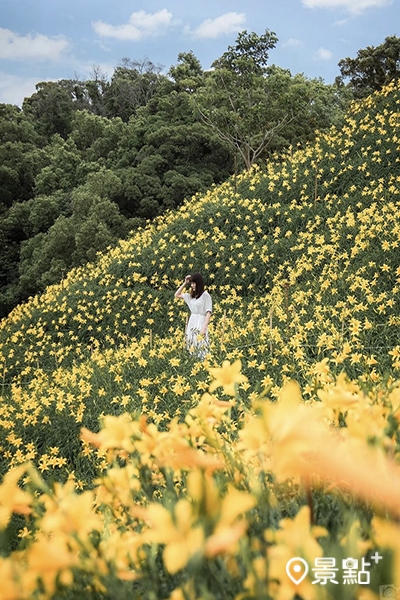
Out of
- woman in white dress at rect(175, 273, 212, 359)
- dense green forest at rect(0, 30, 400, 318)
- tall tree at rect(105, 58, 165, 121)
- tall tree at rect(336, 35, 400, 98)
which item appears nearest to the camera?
woman in white dress at rect(175, 273, 212, 359)

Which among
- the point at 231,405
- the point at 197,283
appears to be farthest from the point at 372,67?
the point at 231,405

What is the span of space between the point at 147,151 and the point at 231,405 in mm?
17267

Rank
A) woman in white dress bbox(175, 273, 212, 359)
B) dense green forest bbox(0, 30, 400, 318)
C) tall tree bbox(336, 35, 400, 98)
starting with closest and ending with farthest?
1. woman in white dress bbox(175, 273, 212, 359)
2. dense green forest bbox(0, 30, 400, 318)
3. tall tree bbox(336, 35, 400, 98)

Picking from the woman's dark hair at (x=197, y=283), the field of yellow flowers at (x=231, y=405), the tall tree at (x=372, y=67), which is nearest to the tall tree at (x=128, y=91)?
the tall tree at (x=372, y=67)

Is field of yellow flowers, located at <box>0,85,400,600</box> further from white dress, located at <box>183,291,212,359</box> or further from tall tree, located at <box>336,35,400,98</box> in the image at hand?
tall tree, located at <box>336,35,400,98</box>

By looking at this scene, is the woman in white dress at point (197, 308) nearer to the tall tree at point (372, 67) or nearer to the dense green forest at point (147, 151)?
the dense green forest at point (147, 151)

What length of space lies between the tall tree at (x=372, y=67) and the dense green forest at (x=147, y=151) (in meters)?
0.05

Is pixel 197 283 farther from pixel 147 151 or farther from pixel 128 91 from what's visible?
pixel 128 91

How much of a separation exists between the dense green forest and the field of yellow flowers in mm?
3067

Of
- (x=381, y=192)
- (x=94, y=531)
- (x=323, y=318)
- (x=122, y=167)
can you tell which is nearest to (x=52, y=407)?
(x=323, y=318)

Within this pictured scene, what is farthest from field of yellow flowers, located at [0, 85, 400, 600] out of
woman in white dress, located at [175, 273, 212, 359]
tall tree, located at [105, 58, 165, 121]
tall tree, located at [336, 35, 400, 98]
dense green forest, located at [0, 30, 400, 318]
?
tall tree, located at [105, 58, 165, 121]

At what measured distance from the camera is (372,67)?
788 inches

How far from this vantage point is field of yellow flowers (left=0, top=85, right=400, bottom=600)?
0.47 metres

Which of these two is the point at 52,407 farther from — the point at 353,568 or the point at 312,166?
the point at 312,166
